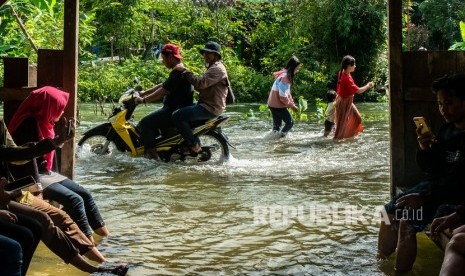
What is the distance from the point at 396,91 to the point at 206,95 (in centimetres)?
430

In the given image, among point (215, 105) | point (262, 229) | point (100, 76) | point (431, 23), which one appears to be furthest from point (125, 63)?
point (262, 229)

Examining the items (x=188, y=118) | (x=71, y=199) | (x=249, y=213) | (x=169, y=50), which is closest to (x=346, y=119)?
(x=188, y=118)

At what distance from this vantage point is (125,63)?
88.9 ft

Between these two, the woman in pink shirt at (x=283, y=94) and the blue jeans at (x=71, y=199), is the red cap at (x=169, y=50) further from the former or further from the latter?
the blue jeans at (x=71, y=199)

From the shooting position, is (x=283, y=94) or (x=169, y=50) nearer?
(x=169, y=50)

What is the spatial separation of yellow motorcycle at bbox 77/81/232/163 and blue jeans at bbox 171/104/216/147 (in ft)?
0.44

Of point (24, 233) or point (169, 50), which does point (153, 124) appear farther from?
point (24, 233)

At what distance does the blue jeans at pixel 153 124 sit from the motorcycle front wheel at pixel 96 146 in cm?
74

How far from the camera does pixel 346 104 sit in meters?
12.9

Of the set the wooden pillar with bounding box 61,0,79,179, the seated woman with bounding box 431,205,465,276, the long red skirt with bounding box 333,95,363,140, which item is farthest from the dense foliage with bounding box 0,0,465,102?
the seated woman with bounding box 431,205,465,276

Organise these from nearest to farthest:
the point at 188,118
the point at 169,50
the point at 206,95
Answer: the point at 169,50, the point at 188,118, the point at 206,95

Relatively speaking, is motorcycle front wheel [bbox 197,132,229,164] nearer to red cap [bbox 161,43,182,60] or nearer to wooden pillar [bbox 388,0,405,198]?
red cap [bbox 161,43,182,60]

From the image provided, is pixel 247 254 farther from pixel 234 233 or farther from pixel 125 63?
pixel 125 63

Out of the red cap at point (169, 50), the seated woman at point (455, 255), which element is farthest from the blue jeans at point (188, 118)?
the seated woman at point (455, 255)
